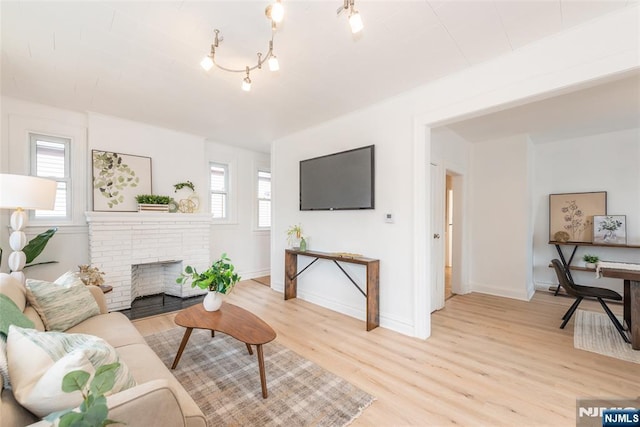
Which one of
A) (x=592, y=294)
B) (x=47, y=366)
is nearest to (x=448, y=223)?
(x=592, y=294)

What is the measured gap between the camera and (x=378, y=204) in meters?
3.22

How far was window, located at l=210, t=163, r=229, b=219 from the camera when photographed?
5000 mm

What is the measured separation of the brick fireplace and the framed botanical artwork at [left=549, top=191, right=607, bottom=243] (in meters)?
5.79

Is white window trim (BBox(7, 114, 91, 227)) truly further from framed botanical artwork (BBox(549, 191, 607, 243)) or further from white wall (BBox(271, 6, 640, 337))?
framed botanical artwork (BBox(549, 191, 607, 243))

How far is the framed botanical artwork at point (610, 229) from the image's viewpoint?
4.01 metres

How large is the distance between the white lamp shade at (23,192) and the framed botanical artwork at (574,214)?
21.5ft

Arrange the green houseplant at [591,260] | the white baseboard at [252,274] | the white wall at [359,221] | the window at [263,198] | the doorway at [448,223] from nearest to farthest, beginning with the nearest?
the white wall at [359,221] < the green houseplant at [591,260] < the doorway at [448,223] < the white baseboard at [252,274] < the window at [263,198]

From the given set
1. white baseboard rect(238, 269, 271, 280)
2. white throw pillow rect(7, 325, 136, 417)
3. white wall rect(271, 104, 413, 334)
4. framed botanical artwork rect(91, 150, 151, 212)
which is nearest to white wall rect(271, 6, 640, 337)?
white wall rect(271, 104, 413, 334)

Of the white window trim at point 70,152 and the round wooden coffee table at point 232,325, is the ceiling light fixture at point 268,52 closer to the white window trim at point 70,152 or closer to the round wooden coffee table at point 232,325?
the round wooden coffee table at point 232,325

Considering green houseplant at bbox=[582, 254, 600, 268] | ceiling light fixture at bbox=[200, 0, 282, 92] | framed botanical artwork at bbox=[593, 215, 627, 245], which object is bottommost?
green houseplant at bbox=[582, 254, 600, 268]

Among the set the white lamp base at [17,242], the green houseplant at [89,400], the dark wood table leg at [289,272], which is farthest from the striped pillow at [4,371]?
the dark wood table leg at [289,272]

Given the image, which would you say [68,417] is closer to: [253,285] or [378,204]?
[378,204]

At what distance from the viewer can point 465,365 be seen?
90.0 inches

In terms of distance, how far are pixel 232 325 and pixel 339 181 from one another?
219 cm
